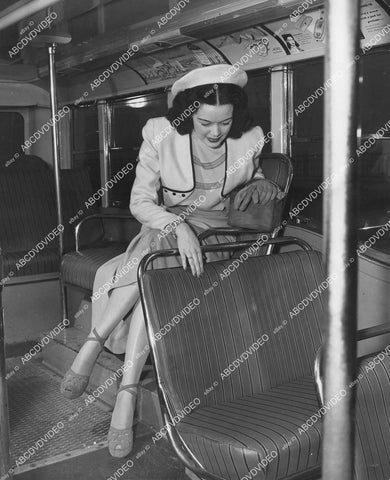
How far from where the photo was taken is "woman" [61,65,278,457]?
2.85 metres

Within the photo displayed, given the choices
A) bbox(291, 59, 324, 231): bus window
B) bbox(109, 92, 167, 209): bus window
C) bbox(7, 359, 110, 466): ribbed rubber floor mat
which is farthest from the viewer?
bbox(109, 92, 167, 209): bus window

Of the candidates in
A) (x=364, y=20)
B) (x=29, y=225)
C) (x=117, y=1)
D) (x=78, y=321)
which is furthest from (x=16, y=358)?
(x=364, y=20)

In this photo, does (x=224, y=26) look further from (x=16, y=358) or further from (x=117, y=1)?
(x=16, y=358)

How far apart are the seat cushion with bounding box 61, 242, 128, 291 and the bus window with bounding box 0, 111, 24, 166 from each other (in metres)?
2.29

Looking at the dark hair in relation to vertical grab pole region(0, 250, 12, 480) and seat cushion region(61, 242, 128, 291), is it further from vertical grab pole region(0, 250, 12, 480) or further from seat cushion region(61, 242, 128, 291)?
vertical grab pole region(0, 250, 12, 480)

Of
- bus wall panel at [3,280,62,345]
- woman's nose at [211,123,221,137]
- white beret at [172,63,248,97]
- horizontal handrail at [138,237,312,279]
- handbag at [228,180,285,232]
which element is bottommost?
bus wall panel at [3,280,62,345]

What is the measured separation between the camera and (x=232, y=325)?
92.5 inches

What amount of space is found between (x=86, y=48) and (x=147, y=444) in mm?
3393

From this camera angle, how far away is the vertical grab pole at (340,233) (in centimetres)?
71

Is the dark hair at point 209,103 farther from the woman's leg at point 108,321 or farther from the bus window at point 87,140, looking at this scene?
the bus window at point 87,140

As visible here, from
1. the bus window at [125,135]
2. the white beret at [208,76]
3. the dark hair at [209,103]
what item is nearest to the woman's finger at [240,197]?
the dark hair at [209,103]

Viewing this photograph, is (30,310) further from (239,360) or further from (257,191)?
(239,360)

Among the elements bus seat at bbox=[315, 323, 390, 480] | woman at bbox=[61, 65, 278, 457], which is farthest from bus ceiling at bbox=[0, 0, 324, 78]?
bus seat at bbox=[315, 323, 390, 480]

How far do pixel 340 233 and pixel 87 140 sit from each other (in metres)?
5.87
